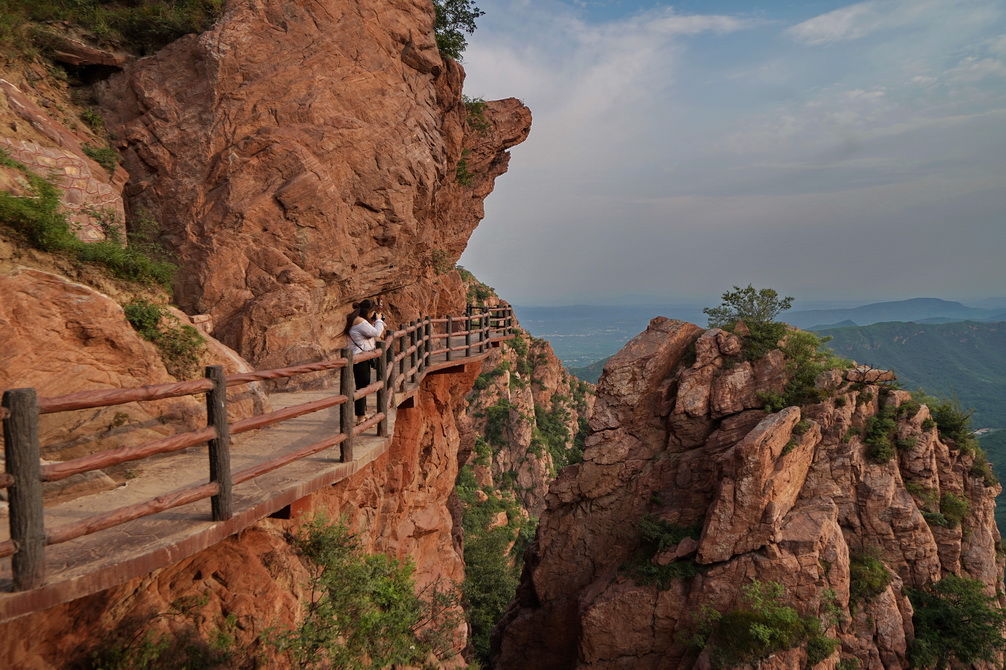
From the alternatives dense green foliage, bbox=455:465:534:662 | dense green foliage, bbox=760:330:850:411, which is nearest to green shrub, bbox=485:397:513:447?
dense green foliage, bbox=455:465:534:662

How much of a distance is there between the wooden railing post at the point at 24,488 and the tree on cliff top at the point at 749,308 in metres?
18.2

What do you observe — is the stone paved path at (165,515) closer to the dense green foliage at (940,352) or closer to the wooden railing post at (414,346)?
the wooden railing post at (414,346)

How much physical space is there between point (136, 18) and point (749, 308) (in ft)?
66.2

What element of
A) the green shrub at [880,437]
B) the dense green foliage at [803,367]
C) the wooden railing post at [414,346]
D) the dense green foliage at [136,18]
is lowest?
the green shrub at [880,437]

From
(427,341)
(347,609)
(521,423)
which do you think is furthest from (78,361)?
(521,423)

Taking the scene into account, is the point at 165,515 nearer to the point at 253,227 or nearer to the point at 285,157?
the point at 253,227

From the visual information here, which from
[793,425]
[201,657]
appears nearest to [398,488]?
[201,657]

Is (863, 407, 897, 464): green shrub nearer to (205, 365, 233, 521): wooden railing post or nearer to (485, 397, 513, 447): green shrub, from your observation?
(205, 365, 233, 521): wooden railing post

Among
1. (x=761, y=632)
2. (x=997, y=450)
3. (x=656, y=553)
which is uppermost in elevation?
(x=656, y=553)

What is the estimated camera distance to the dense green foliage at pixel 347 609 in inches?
222

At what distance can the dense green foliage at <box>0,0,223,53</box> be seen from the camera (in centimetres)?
1099

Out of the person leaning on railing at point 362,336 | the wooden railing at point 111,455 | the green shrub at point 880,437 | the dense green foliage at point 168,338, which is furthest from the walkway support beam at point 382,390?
the green shrub at point 880,437

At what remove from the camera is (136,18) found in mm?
11633

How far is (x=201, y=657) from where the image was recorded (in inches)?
189
